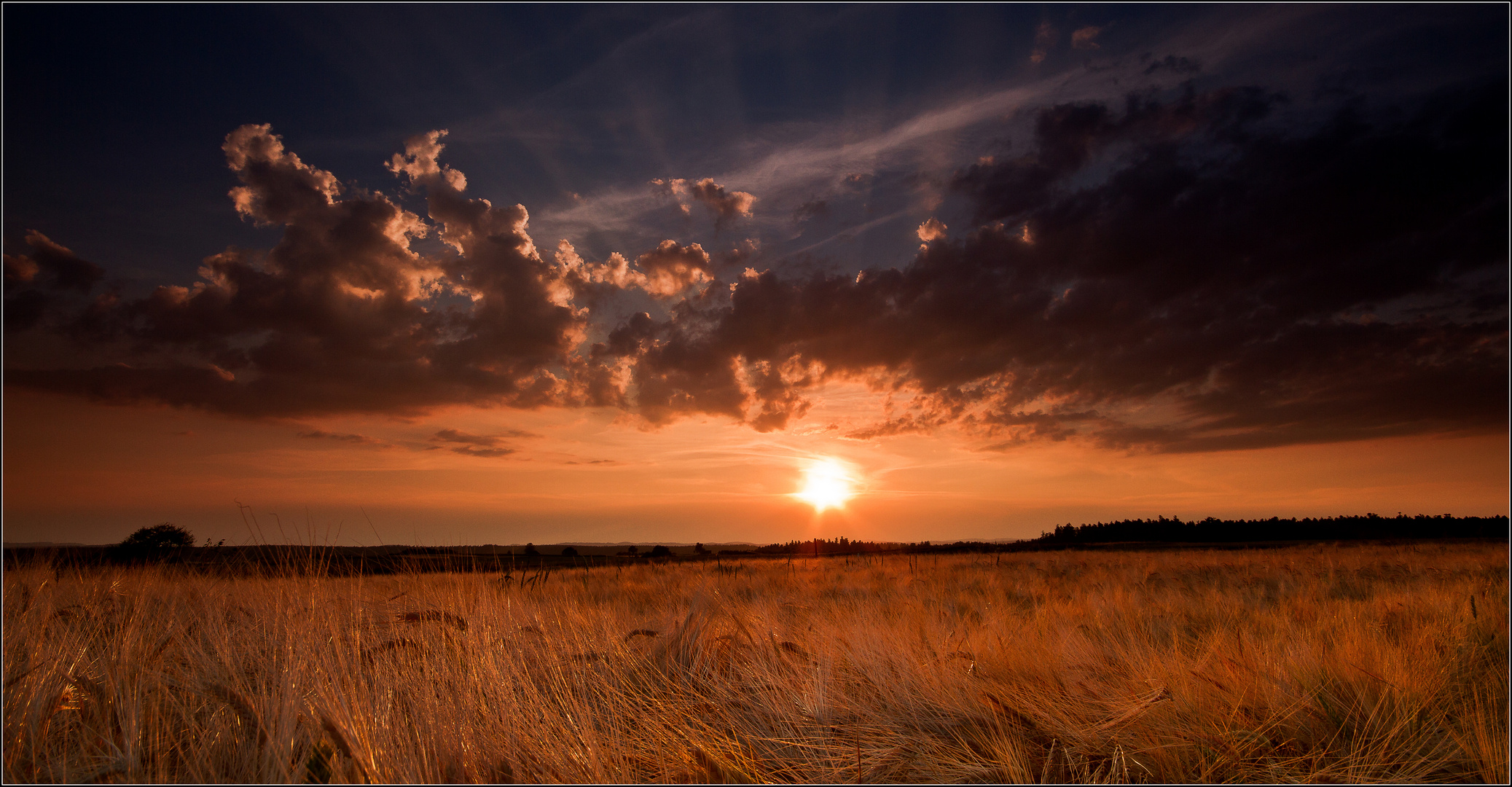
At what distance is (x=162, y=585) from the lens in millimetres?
6887

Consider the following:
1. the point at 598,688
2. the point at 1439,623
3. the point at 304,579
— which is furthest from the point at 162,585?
the point at 1439,623

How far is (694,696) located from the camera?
3.93m

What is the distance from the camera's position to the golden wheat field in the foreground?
2785 millimetres

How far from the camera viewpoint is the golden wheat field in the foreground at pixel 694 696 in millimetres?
2785

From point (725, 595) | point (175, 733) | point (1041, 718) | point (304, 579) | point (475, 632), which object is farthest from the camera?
point (725, 595)

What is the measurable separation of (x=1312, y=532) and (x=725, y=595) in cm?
7447

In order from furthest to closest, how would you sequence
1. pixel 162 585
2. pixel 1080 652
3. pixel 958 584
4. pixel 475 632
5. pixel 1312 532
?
pixel 1312 532 < pixel 958 584 < pixel 162 585 < pixel 1080 652 < pixel 475 632

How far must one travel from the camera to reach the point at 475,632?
421 centimetres

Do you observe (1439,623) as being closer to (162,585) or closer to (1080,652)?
(1080,652)

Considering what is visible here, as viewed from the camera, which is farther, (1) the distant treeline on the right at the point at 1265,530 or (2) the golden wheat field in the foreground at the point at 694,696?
(1) the distant treeline on the right at the point at 1265,530

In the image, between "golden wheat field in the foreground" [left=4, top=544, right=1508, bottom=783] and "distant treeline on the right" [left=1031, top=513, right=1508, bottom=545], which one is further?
"distant treeline on the right" [left=1031, top=513, right=1508, bottom=545]

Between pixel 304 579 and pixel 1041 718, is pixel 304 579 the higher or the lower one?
the higher one

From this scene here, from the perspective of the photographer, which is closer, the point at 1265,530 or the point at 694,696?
the point at 694,696

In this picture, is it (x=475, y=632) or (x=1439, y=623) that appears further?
(x=1439, y=623)
